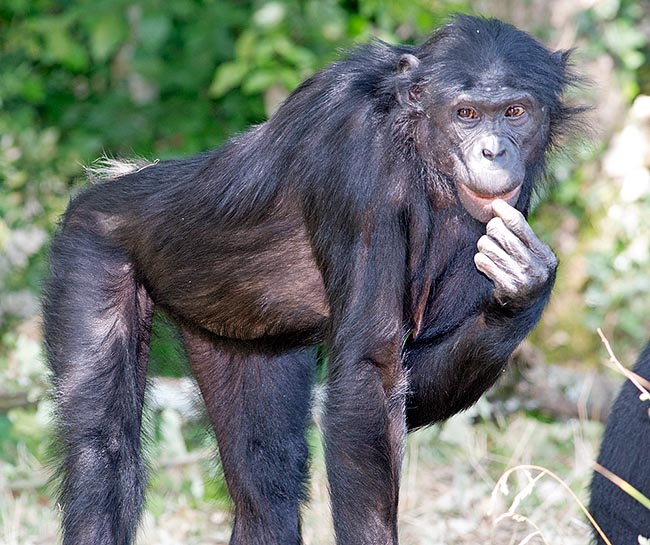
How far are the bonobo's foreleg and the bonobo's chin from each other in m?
0.28

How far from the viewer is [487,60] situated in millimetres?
4477

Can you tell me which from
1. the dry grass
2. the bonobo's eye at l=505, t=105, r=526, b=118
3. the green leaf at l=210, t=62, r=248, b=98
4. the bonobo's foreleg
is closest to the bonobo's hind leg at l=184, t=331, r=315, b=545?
the dry grass

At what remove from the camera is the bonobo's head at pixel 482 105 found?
14.1ft

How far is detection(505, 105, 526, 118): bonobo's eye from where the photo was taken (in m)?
4.47

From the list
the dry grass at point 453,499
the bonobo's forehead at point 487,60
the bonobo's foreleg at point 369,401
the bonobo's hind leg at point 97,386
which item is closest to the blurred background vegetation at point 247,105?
the dry grass at point 453,499

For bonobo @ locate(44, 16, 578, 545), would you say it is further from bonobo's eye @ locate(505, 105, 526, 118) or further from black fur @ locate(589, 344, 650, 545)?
black fur @ locate(589, 344, 650, 545)

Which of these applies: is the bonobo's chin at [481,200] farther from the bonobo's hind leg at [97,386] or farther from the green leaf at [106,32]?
A: the green leaf at [106,32]

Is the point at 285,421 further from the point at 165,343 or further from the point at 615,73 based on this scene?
the point at 615,73

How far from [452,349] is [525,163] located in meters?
0.77

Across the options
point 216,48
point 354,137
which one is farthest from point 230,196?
point 216,48

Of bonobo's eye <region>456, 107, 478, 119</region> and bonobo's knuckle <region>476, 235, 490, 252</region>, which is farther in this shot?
bonobo's eye <region>456, 107, 478, 119</region>

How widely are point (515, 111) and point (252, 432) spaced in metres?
1.88

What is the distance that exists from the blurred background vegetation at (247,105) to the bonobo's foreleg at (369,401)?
11.5ft

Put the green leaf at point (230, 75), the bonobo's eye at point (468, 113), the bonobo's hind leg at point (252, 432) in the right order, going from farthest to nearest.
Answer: the green leaf at point (230, 75)
the bonobo's hind leg at point (252, 432)
the bonobo's eye at point (468, 113)
